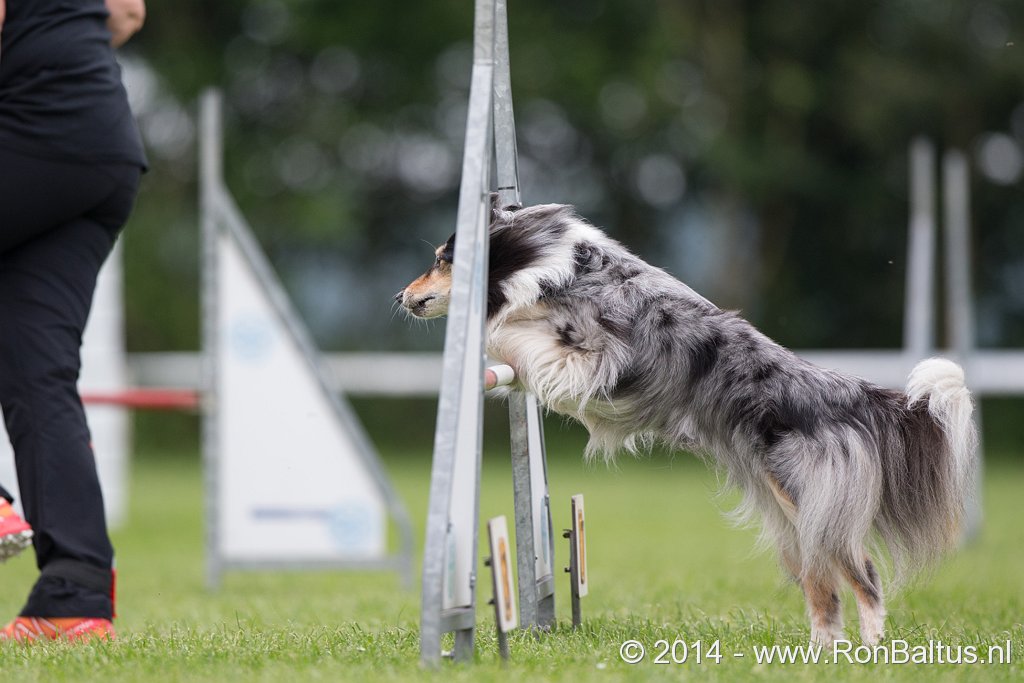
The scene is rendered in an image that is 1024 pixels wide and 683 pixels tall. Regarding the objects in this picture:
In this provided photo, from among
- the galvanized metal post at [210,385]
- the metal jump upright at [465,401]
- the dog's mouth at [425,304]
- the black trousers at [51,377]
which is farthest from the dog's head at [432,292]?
the galvanized metal post at [210,385]

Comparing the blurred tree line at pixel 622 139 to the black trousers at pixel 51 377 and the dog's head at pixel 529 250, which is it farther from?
the black trousers at pixel 51 377

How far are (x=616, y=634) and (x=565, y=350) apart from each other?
0.72 metres

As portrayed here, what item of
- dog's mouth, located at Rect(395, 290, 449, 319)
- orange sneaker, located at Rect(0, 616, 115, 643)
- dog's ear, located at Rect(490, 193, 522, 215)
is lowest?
orange sneaker, located at Rect(0, 616, 115, 643)

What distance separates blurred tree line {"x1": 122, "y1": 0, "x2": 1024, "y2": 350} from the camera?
1622 cm

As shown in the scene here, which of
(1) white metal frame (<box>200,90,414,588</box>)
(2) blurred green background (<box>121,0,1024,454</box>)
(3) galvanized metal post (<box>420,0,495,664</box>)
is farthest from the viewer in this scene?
(2) blurred green background (<box>121,0,1024,454</box>)

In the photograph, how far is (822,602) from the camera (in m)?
3.23

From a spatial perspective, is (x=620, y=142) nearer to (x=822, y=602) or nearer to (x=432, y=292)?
(x=432, y=292)

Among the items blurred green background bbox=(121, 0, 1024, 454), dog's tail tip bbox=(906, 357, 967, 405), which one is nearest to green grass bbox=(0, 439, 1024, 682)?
dog's tail tip bbox=(906, 357, 967, 405)

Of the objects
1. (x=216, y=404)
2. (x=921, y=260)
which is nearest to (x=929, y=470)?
(x=216, y=404)

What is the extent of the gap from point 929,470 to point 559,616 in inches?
53.5

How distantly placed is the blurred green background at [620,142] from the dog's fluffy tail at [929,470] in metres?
12.4

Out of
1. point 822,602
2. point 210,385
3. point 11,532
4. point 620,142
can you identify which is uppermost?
point 620,142

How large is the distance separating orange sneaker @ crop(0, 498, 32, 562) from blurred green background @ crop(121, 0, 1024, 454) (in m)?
12.6

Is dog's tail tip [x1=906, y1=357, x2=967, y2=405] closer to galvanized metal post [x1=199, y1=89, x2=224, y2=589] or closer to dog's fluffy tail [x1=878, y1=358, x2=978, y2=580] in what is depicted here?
dog's fluffy tail [x1=878, y1=358, x2=978, y2=580]
